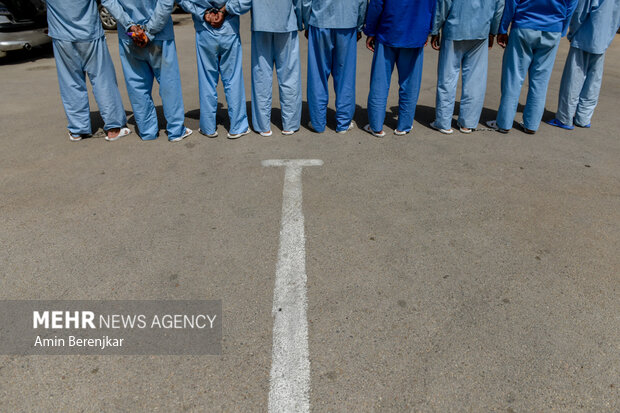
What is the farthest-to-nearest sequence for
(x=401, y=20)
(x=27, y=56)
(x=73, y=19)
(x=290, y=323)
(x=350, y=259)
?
1. (x=27, y=56)
2. (x=401, y=20)
3. (x=73, y=19)
4. (x=350, y=259)
5. (x=290, y=323)

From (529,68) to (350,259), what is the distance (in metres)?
3.39

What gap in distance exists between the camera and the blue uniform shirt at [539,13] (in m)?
4.25

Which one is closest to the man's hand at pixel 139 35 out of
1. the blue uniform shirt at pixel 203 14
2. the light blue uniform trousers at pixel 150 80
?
the light blue uniform trousers at pixel 150 80

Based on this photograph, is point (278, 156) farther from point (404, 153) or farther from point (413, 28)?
point (413, 28)

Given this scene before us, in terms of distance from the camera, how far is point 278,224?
319cm

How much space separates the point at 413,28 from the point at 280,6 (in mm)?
1297

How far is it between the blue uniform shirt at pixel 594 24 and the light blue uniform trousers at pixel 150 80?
4.12 metres

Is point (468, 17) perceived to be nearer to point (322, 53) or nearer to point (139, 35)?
point (322, 53)

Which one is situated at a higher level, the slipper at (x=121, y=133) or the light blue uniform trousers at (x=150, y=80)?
the light blue uniform trousers at (x=150, y=80)

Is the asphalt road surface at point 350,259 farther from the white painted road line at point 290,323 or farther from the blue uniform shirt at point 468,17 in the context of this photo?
the blue uniform shirt at point 468,17

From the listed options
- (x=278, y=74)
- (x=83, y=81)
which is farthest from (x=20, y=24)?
(x=278, y=74)

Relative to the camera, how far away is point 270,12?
164 inches

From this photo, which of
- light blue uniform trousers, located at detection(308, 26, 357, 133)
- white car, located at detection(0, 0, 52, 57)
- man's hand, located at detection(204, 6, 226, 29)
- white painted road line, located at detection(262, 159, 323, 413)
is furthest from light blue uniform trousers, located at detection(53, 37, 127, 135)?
white car, located at detection(0, 0, 52, 57)

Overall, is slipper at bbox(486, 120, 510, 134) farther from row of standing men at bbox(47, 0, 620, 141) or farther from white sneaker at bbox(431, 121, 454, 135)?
white sneaker at bbox(431, 121, 454, 135)
